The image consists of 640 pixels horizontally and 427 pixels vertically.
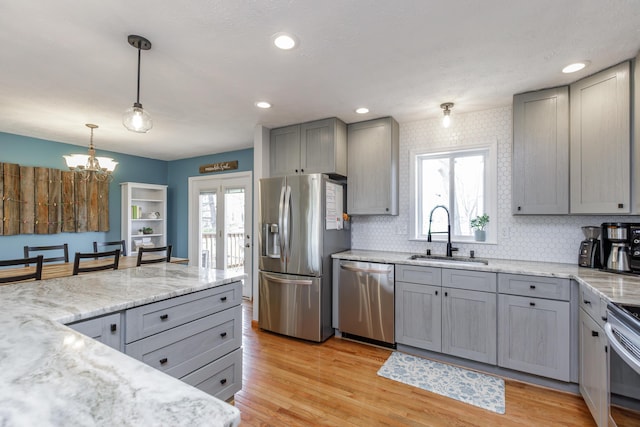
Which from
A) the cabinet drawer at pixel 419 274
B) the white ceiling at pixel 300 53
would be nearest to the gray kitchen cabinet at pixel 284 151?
the white ceiling at pixel 300 53

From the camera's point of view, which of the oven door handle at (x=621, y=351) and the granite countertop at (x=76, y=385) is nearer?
the granite countertop at (x=76, y=385)

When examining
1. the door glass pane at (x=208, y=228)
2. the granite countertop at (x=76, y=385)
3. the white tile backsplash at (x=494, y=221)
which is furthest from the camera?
the door glass pane at (x=208, y=228)

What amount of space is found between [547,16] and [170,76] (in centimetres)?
264

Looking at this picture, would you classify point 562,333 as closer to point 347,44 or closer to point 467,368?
point 467,368

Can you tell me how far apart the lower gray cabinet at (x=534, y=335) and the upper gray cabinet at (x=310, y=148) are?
Result: 2.14 metres

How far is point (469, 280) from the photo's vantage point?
8.87ft

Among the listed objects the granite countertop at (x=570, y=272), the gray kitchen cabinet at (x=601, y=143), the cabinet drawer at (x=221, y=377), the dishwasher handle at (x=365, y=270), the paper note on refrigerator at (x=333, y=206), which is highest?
the gray kitchen cabinet at (x=601, y=143)

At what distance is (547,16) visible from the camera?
174 cm

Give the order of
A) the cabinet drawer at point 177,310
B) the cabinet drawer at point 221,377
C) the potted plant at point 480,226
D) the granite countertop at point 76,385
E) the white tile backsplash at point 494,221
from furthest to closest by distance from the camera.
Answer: the potted plant at point 480,226
the white tile backsplash at point 494,221
the cabinet drawer at point 221,377
the cabinet drawer at point 177,310
the granite countertop at point 76,385

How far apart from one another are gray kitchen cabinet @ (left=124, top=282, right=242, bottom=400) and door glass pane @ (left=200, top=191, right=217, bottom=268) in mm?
3602

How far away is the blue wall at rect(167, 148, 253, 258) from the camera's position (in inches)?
225

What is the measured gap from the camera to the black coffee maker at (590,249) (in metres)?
2.51

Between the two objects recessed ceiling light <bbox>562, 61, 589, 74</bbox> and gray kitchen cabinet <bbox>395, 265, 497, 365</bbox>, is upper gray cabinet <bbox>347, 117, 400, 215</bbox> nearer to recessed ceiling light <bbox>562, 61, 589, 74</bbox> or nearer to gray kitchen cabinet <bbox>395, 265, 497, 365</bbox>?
gray kitchen cabinet <bbox>395, 265, 497, 365</bbox>

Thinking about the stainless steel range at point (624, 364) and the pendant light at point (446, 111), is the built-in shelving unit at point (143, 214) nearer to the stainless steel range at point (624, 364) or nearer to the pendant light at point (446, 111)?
the pendant light at point (446, 111)
